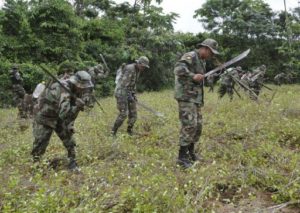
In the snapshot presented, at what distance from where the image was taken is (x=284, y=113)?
10.4 meters

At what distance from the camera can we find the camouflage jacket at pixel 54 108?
568cm

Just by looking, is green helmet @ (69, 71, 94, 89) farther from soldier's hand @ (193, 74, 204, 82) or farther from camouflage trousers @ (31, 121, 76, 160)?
soldier's hand @ (193, 74, 204, 82)

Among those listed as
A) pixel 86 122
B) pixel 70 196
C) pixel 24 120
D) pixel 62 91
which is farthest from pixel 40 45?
pixel 70 196

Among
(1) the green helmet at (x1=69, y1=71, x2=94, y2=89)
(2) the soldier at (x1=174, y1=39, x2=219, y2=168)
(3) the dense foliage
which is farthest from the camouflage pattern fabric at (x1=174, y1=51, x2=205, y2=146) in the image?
(3) the dense foliage

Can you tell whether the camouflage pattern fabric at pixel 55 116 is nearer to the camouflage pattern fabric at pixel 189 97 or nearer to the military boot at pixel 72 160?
the military boot at pixel 72 160

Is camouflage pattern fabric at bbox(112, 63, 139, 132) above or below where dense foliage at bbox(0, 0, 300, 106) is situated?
below

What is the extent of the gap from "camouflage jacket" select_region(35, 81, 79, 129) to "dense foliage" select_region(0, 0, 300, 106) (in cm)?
1163

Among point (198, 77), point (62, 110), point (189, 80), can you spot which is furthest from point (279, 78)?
point (62, 110)

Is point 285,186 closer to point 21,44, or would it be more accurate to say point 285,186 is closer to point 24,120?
point 24,120

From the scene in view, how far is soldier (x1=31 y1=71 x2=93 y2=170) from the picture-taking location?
566cm

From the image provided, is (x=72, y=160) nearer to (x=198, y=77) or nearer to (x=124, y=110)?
(x=198, y=77)

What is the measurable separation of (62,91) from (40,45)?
13.6 metres

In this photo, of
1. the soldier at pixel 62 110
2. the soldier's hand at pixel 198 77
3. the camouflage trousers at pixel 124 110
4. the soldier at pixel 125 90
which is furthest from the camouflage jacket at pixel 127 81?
the soldier's hand at pixel 198 77

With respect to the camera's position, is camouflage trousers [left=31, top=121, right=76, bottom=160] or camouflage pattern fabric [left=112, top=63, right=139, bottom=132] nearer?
camouflage trousers [left=31, top=121, right=76, bottom=160]
